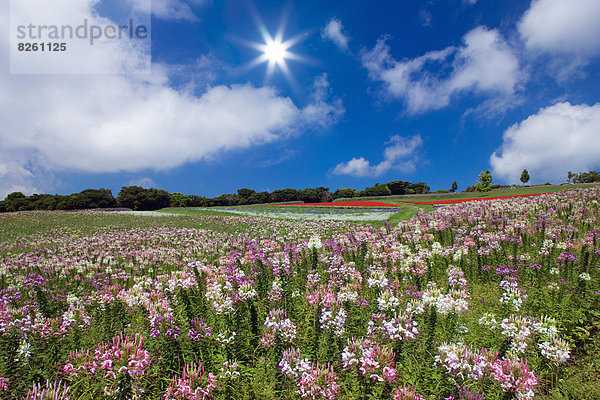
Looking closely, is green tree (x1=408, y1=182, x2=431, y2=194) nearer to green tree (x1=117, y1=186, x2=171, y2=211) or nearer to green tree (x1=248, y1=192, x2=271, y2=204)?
green tree (x1=248, y1=192, x2=271, y2=204)

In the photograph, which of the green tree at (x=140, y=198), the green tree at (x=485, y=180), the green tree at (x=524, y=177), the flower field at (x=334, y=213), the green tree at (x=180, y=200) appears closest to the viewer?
the flower field at (x=334, y=213)

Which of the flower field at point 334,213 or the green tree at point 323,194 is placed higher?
the green tree at point 323,194

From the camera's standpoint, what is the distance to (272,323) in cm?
388

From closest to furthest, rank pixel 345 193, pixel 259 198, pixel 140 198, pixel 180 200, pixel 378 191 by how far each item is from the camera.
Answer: pixel 140 198, pixel 259 198, pixel 378 191, pixel 180 200, pixel 345 193

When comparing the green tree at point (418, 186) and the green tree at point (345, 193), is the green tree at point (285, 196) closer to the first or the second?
the green tree at point (345, 193)

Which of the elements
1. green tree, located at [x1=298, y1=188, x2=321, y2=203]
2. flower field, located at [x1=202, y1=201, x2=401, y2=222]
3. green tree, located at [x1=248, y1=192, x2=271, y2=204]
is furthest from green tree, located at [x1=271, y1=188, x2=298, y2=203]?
flower field, located at [x1=202, y1=201, x2=401, y2=222]

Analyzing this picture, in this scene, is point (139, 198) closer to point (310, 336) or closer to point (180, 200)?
point (180, 200)

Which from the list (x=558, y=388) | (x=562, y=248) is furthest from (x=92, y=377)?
(x=562, y=248)

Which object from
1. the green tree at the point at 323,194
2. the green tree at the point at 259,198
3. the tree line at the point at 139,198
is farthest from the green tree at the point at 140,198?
the green tree at the point at 323,194

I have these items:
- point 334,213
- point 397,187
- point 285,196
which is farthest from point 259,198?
point 334,213

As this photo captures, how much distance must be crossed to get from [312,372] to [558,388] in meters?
3.55

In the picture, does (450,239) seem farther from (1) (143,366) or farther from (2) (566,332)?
(1) (143,366)

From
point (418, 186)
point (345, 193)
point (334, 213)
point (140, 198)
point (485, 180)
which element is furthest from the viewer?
point (418, 186)

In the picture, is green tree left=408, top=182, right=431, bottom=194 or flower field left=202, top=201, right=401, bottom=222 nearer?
flower field left=202, top=201, right=401, bottom=222
